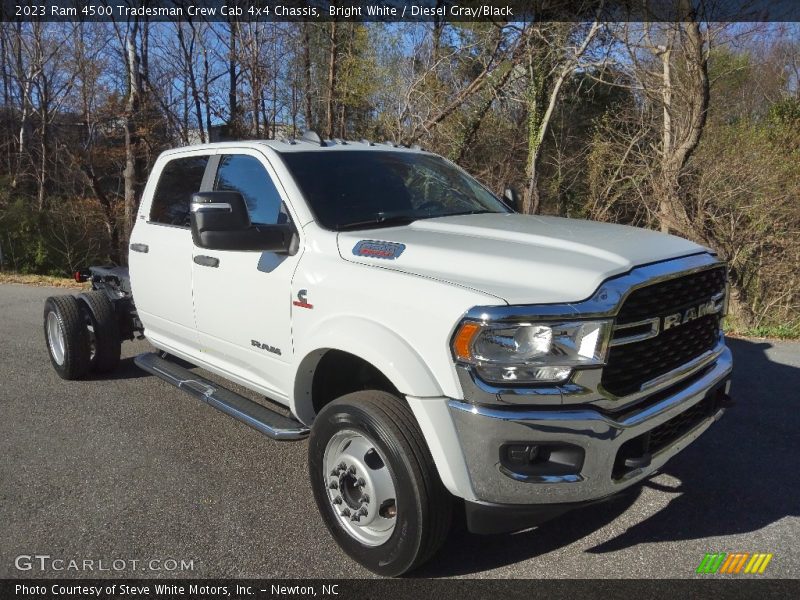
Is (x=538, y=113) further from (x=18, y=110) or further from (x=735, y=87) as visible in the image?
(x=18, y=110)

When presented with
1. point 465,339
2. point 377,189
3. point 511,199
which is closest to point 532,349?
point 465,339

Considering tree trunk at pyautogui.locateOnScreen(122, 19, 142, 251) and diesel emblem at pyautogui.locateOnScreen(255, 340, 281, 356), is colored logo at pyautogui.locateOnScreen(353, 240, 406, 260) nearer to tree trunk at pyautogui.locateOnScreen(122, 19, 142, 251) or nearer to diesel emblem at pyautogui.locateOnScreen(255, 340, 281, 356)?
diesel emblem at pyautogui.locateOnScreen(255, 340, 281, 356)

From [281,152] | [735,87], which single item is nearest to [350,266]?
[281,152]

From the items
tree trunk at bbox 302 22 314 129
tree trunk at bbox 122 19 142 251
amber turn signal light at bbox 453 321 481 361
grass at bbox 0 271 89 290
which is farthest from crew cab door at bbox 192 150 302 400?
tree trunk at bbox 122 19 142 251

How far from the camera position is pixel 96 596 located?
284 cm

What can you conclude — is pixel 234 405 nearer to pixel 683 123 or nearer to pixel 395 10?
pixel 683 123

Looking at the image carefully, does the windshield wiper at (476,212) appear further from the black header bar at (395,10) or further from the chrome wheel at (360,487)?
the black header bar at (395,10)

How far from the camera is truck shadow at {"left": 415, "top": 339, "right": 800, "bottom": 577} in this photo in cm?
316

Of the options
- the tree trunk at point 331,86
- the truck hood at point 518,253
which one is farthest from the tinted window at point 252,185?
the tree trunk at point 331,86

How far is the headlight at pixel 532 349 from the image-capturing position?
2482 mm

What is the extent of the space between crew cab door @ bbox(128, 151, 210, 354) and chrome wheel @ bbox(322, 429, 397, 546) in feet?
6.02

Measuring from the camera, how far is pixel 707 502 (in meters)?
3.57

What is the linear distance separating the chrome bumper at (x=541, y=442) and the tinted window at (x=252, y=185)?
6.01 ft

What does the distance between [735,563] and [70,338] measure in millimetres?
5280
